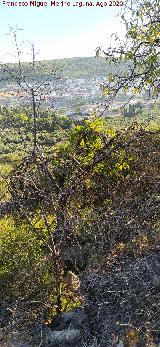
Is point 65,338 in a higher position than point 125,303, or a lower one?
lower

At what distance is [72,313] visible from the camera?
14.7ft

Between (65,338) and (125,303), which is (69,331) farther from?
(125,303)

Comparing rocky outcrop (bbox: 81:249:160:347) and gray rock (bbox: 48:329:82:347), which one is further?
gray rock (bbox: 48:329:82:347)

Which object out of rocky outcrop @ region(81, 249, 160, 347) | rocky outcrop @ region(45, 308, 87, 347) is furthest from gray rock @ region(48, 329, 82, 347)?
rocky outcrop @ region(81, 249, 160, 347)

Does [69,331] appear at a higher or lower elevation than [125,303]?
lower

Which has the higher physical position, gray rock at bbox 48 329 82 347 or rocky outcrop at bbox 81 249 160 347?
rocky outcrop at bbox 81 249 160 347

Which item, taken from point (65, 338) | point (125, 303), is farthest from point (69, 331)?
point (125, 303)

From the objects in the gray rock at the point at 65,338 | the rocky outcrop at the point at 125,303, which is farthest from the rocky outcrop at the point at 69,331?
the rocky outcrop at the point at 125,303

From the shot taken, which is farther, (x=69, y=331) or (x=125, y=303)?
(x=69, y=331)

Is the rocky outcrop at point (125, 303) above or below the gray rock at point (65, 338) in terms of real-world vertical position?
above

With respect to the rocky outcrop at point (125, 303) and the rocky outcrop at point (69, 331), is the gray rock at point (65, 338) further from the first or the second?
the rocky outcrop at point (125, 303)

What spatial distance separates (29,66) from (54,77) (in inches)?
13.9

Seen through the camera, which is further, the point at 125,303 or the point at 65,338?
the point at 65,338

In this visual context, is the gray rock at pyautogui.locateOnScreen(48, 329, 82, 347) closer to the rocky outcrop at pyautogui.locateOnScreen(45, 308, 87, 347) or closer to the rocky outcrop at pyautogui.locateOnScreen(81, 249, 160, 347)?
the rocky outcrop at pyautogui.locateOnScreen(45, 308, 87, 347)
